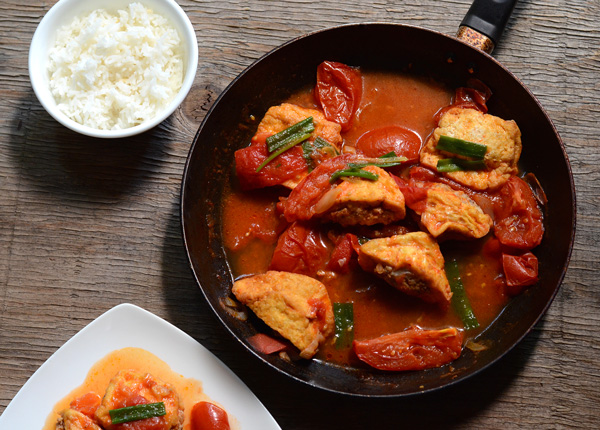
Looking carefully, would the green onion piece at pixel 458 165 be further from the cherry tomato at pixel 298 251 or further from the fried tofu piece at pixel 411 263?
the cherry tomato at pixel 298 251

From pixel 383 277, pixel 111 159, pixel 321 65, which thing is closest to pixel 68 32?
pixel 111 159

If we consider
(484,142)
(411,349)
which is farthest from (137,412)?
(484,142)

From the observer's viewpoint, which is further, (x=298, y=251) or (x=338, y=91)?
(x=338, y=91)

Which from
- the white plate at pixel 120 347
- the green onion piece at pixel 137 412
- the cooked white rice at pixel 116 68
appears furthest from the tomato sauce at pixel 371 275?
the green onion piece at pixel 137 412

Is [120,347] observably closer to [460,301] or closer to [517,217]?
[460,301]

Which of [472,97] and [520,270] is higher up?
[472,97]

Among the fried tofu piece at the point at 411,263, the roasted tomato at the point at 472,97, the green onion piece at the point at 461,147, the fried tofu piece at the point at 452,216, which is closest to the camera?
the fried tofu piece at the point at 411,263

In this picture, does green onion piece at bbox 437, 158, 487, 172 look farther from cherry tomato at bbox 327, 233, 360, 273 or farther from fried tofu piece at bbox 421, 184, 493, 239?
cherry tomato at bbox 327, 233, 360, 273
